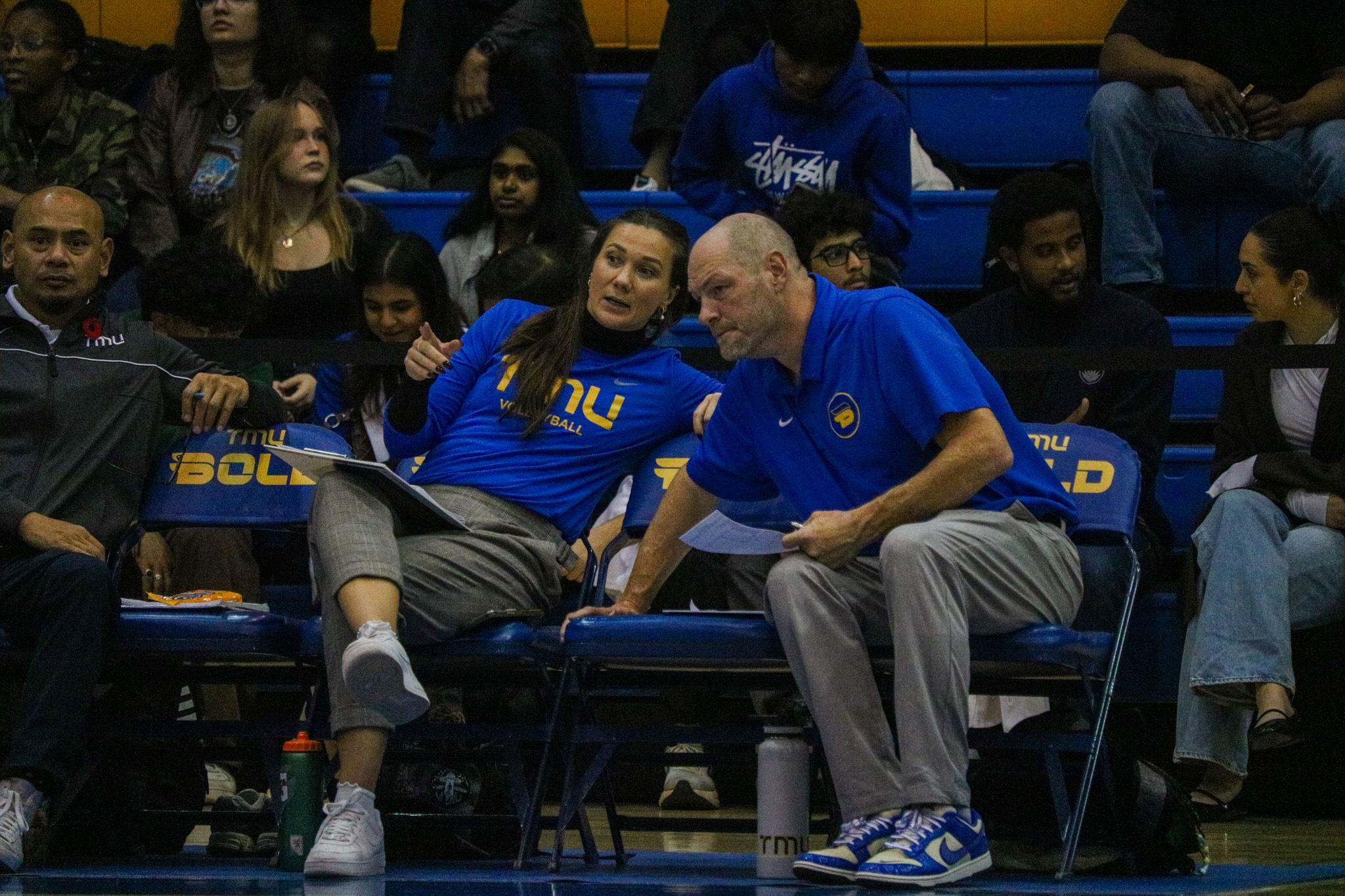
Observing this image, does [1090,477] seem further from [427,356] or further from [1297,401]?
[427,356]

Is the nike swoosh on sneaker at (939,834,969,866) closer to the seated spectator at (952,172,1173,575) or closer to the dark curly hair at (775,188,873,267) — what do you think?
the seated spectator at (952,172,1173,575)

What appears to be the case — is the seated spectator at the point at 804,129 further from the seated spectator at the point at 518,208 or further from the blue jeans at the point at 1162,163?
the blue jeans at the point at 1162,163

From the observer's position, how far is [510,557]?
3.32m

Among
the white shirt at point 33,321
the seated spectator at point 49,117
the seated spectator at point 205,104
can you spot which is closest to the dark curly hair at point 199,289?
the white shirt at point 33,321

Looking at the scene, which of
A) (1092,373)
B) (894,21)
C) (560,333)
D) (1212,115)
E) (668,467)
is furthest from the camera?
(894,21)

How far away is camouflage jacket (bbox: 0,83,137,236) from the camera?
540 cm

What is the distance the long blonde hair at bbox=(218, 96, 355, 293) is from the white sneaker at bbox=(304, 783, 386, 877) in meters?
2.18

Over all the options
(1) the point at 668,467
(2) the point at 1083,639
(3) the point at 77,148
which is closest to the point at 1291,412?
(2) the point at 1083,639

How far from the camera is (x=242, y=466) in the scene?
3627mm

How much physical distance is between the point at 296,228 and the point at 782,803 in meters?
2.62

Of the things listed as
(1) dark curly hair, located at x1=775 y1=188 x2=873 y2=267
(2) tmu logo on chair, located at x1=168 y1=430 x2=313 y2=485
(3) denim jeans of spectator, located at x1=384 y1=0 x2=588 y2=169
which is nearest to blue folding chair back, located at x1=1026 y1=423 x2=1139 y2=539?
(1) dark curly hair, located at x1=775 y1=188 x2=873 y2=267

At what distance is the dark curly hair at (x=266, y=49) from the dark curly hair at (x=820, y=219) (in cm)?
198

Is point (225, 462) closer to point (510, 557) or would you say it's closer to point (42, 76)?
point (510, 557)

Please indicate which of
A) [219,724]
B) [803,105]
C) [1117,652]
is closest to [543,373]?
[219,724]
